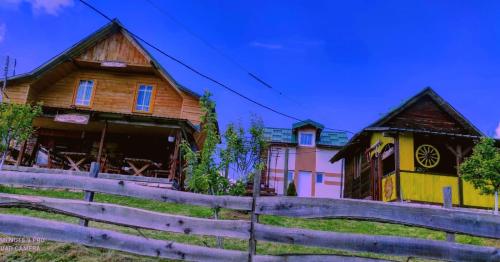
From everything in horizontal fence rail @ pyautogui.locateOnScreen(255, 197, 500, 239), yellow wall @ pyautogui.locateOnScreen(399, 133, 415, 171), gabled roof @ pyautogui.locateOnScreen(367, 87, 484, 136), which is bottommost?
horizontal fence rail @ pyautogui.locateOnScreen(255, 197, 500, 239)

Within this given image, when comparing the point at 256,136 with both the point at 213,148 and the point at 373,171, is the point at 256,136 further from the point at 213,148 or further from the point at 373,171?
the point at 373,171

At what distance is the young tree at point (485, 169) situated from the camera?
1326 centimetres

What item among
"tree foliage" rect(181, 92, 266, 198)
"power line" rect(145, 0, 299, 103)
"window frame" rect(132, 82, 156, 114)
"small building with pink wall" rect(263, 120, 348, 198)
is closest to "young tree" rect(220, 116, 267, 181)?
"tree foliage" rect(181, 92, 266, 198)

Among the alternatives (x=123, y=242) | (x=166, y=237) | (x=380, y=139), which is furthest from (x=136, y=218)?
(x=380, y=139)

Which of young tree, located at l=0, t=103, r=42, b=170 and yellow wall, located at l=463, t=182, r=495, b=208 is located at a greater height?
young tree, located at l=0, t=103, r=42, b=170

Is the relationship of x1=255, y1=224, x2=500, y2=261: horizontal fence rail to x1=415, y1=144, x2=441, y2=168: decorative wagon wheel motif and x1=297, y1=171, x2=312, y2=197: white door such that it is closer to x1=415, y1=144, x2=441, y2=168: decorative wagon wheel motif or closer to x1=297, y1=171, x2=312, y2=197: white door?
x1=415, y1=144, x2=441, y2=168: decorative wagon wheel motif

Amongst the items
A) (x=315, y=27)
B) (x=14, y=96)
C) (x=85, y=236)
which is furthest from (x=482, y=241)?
(x=14, y=96)

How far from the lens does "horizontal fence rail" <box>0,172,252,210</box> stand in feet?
19.6

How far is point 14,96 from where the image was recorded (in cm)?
2134

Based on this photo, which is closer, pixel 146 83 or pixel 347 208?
pixel 347 208

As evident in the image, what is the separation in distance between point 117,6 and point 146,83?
7.93 m

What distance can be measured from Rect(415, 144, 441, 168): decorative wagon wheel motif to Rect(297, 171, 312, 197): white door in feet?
49.9

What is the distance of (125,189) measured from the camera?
6359mm

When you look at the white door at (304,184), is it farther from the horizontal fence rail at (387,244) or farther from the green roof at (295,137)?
the horizontal fence rail at (387,244)
